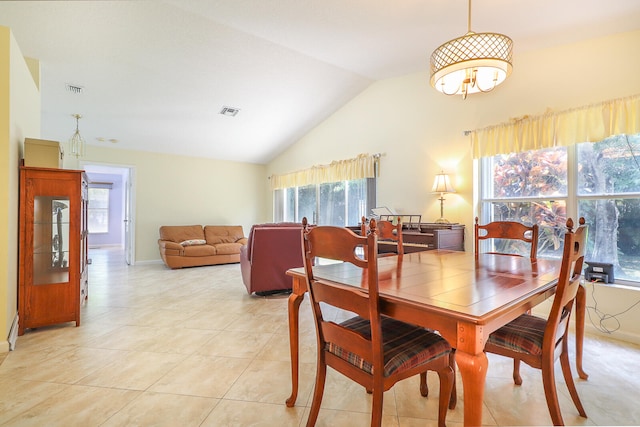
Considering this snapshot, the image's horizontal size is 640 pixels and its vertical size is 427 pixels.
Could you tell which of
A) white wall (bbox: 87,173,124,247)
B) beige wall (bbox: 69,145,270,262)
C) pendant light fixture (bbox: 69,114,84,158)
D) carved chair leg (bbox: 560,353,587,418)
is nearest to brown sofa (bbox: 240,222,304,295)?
carved chair leg (bbox: 560,353,587,418)

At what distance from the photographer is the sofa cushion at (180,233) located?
607 centimetres

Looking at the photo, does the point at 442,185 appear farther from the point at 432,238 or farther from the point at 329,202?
the point at 329,202

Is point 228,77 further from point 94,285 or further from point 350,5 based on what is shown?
point 94,285

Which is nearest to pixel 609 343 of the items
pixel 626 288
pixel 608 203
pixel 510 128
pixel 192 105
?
pixel 626 288

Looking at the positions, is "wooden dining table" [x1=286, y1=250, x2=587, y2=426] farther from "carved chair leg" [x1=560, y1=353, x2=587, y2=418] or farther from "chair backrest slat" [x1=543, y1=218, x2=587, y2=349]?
"carved chair leg" [x1=560, y1=353, x2=587, y2=418]

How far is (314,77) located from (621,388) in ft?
14.2

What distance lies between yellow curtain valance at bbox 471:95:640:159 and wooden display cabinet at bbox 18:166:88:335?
416 centimetres

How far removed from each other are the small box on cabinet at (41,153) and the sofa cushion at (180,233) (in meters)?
3.55

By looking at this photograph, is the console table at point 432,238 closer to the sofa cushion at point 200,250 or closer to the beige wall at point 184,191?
the sofa cushion at point 200,250

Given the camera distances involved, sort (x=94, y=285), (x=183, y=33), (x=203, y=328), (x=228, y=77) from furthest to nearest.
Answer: (x=94, y=285)
(x=228, y=77)
(x=183, y=33)
(x=203, y=328)

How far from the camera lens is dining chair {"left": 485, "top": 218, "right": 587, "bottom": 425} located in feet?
4.33

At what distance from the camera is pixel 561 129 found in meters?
2.92

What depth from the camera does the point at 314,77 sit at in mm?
4328

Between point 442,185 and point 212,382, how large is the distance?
10.2 ft
